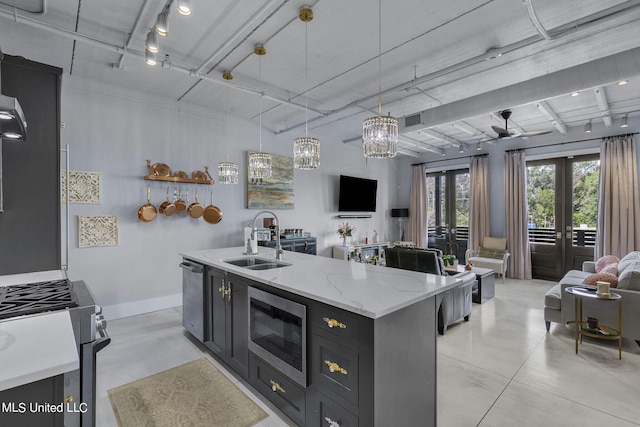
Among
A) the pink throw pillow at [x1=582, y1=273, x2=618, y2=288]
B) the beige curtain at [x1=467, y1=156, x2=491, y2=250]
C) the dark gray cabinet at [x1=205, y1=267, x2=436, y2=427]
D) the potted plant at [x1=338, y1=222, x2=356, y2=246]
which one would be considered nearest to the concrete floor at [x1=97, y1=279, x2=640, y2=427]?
the dark gray cabinet at [x1=205, y1=267, x2=436, y2=427]

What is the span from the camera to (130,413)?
2.18m

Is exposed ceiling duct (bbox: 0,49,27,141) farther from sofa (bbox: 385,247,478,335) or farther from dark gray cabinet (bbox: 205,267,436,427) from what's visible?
sofa (bbox: 385,247,478,335)

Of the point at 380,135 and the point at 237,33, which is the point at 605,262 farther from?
the point at 237,33

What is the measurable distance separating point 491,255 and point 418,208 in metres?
2.22

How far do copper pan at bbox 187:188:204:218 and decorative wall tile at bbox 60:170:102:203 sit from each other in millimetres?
1152

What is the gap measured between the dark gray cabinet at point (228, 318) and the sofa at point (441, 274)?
232 centimetres

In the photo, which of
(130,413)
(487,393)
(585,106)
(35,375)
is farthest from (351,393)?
(585,106)

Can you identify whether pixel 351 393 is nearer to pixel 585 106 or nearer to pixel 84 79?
pixel 84 79

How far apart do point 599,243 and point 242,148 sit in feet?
22.7

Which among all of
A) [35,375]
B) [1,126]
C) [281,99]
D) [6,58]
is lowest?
[35,375]

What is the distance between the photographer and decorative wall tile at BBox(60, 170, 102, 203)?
372 centimetres

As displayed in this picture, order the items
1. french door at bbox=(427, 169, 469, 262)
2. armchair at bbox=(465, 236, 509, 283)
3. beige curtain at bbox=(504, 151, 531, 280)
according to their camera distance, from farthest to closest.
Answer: french door at bbox=(427, 169, 469, 262)
beige curtain at bbox=(504, 151, 531, 280)
armchair at bbox=(465, 236, 509, 283)

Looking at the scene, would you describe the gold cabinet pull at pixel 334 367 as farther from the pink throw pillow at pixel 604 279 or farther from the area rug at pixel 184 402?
the pink throw pillow at pixel 604 279

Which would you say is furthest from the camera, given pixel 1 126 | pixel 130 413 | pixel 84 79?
pixel 84 79
